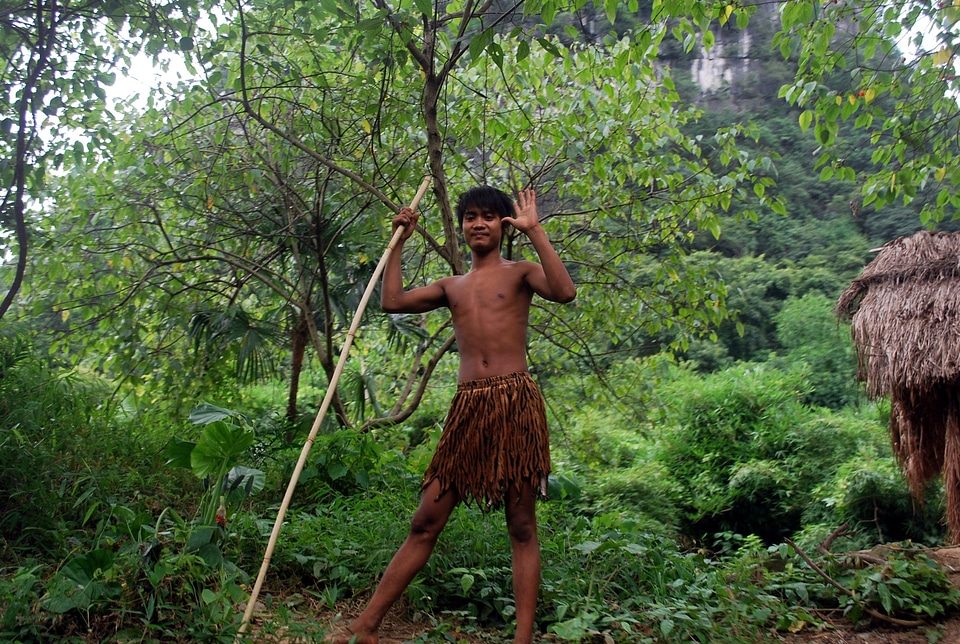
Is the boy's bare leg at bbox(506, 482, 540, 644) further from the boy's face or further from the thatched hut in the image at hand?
the thatched hut

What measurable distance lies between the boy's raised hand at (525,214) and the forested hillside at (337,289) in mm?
671

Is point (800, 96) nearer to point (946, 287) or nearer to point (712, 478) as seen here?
point (946, 287)

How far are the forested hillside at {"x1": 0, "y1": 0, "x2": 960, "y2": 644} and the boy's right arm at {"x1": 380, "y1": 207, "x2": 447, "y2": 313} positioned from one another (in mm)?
341

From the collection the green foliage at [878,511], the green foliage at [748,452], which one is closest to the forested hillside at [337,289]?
the green foliage at [878,511]

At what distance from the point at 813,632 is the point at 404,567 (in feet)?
6.25

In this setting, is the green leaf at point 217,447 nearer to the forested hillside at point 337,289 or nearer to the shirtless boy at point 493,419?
the forested hillside at point 337,289

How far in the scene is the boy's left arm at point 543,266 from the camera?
9.41ft

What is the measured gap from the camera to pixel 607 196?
19.1ft

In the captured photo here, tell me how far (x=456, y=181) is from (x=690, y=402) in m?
8.04

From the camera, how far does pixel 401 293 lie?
3184 millimetres

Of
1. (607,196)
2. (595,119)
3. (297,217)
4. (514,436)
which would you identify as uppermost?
(595,119)

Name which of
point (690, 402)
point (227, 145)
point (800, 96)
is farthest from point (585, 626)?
point (690, 402)

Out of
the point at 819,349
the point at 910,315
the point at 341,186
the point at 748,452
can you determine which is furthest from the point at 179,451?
the point at 819,349

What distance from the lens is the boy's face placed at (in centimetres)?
308
